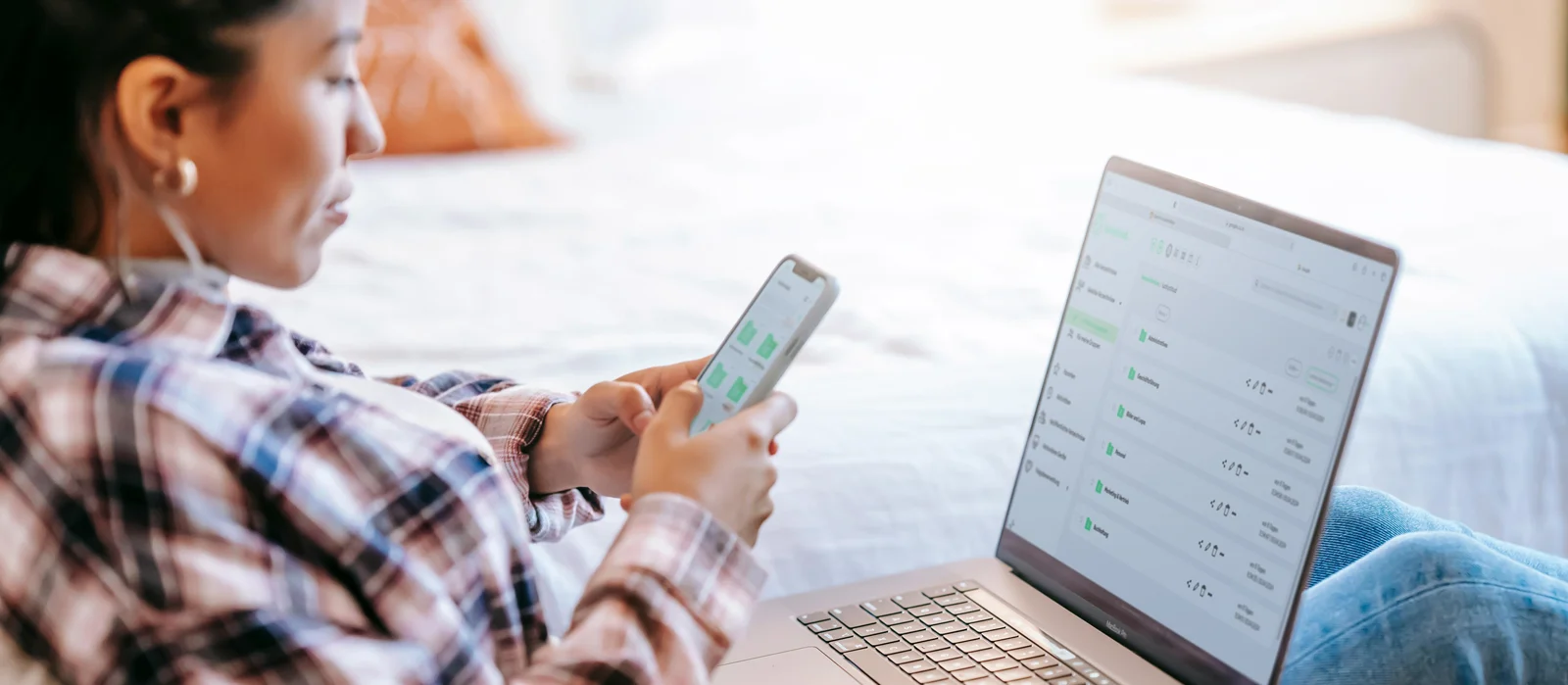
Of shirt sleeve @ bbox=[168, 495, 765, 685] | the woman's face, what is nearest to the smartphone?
shirt sleeve @ bbox=[168, 495, 765, 685]

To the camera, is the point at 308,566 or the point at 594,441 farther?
the point at 594,441

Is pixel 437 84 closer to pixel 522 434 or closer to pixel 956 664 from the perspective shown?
pixel 522 434

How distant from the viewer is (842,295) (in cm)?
147

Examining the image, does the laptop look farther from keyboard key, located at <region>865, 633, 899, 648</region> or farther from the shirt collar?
the shirt collar

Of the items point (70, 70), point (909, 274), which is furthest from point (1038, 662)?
point (909, 274)

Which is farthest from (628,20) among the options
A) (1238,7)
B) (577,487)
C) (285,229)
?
(285,229)

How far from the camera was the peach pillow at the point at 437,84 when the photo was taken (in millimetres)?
2004

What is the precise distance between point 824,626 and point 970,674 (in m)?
0.10

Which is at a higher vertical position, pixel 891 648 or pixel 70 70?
pixel 70 70

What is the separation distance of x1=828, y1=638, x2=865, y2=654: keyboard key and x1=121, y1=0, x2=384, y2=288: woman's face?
37 centimetres

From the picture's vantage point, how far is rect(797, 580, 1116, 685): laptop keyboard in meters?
0.77

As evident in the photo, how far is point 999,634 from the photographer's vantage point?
0.81 metres

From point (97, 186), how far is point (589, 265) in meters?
1.04

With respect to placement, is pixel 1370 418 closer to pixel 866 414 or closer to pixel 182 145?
pixel 866 414
